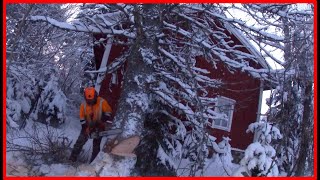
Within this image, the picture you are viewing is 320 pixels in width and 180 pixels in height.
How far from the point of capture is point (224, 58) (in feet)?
28.5

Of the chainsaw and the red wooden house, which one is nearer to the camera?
the chainsaw

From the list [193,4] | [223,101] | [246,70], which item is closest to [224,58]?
[246,70]

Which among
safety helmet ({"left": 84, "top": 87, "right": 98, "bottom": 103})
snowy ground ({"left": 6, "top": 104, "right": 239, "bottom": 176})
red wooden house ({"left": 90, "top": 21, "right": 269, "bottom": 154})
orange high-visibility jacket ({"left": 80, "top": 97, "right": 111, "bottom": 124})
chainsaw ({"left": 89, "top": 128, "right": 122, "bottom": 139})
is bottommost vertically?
snowy ground ({"left": 6, "top": 104, "right": 239, "bottom": 176})

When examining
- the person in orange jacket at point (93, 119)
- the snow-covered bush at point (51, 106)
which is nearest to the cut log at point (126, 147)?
the person in orange jacket at point (93, 119)

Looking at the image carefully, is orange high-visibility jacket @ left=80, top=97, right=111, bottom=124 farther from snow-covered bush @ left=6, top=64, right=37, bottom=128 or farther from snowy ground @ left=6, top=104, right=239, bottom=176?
snow-covered bush @ left=6, top=64, right=37, bottom=128

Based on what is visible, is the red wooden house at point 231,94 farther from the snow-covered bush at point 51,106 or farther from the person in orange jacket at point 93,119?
the person in orange jacket at point 93,119

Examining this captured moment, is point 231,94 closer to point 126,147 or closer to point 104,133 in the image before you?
point 104,133

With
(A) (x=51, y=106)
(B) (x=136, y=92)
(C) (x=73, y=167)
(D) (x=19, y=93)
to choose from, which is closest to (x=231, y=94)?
(B) (x=136, y=92)

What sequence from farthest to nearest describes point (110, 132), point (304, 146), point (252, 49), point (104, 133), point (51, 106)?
point (51, 106) < point (252, 49) < point (104, 133) < point (110, 132) < point (304, 146)

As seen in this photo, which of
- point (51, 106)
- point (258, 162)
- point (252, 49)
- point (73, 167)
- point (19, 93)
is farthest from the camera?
point (51, 106)

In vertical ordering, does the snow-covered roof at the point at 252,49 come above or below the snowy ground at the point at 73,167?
above

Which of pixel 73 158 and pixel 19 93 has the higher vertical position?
pixel 19 93

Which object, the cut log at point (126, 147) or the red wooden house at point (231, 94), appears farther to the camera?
the red wooden house at point (231, 94)

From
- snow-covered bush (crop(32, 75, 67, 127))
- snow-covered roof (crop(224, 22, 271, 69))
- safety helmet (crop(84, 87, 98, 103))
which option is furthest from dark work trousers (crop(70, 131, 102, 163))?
snow-covered bush (crop(32, 75, 67, 127))
